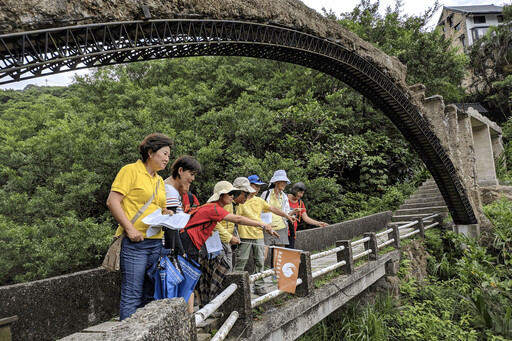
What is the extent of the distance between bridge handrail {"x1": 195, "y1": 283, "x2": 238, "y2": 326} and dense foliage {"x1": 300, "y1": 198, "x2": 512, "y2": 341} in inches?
150

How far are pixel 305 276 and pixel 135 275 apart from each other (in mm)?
2560

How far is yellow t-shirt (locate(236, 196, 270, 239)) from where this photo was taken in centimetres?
437

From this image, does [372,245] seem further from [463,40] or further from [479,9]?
[479,9]

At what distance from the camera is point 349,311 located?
7277 mm

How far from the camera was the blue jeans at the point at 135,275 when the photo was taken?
8.09 feet

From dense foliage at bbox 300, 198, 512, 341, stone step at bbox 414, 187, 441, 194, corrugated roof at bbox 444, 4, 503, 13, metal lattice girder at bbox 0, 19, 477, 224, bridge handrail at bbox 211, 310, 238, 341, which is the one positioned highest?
corrugated roof at bbox 444, 4, 503, 13

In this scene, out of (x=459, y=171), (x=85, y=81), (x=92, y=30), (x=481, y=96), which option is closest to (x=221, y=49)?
(x=92, y=30)

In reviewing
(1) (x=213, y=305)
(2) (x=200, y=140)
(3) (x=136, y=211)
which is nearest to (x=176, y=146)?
(2) (x=200, y=140)

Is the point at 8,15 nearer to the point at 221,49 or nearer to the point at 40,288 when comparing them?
the point at 40,288

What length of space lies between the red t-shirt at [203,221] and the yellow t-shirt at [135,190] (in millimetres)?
478

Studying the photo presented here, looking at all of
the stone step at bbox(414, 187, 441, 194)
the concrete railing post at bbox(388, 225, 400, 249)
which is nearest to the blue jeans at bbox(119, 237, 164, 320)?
the concrete railing post at bbox(388, 225, 400, 249)

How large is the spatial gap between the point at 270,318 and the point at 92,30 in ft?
11.7

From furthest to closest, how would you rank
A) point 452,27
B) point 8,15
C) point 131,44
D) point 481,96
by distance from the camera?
point 452,27 → point 481,96 → point 131,44 → point 8,15

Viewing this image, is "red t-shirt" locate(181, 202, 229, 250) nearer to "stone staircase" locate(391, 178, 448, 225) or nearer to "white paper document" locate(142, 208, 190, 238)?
"white paper document" locate(142, 208, 190, 238)
